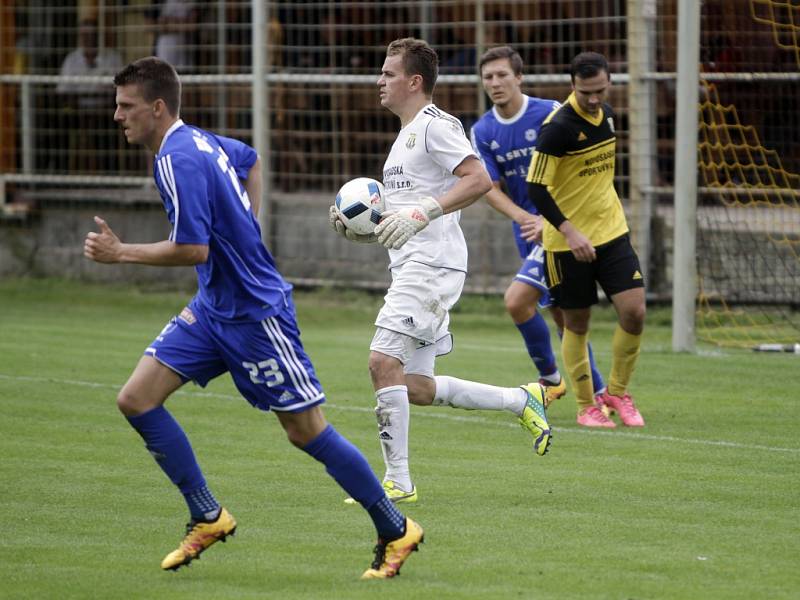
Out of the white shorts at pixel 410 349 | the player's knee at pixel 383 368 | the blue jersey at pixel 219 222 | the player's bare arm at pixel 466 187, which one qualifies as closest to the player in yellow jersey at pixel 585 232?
the white shorts at pixel 410 349

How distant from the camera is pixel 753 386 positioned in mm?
10305

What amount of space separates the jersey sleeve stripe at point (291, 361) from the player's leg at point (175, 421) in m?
0.27

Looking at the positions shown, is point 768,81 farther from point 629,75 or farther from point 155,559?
point 155,559

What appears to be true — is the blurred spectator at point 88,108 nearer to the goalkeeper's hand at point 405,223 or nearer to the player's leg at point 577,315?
the player's leg at point 577,315

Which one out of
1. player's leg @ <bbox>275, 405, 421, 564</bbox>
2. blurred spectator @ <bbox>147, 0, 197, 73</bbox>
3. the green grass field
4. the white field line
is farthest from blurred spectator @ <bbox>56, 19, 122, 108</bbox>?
player's leg @ <bbox>275, 405, 421, 564</bbox>

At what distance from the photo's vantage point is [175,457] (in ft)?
17.9

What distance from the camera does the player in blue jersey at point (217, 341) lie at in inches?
209

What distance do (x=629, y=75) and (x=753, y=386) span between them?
4969mm

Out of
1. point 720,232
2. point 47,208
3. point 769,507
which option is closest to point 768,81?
point 720,232

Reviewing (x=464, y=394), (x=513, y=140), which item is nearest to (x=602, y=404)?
(x=513, y=140)

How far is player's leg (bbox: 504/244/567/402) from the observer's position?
369 inches

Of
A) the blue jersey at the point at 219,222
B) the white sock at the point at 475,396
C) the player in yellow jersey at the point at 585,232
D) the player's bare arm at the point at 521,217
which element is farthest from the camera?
the player's bare arm at the point at 521,217

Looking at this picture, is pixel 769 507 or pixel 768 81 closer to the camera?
pixel 769 507

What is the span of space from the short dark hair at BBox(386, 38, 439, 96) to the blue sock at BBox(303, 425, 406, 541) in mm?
2154
